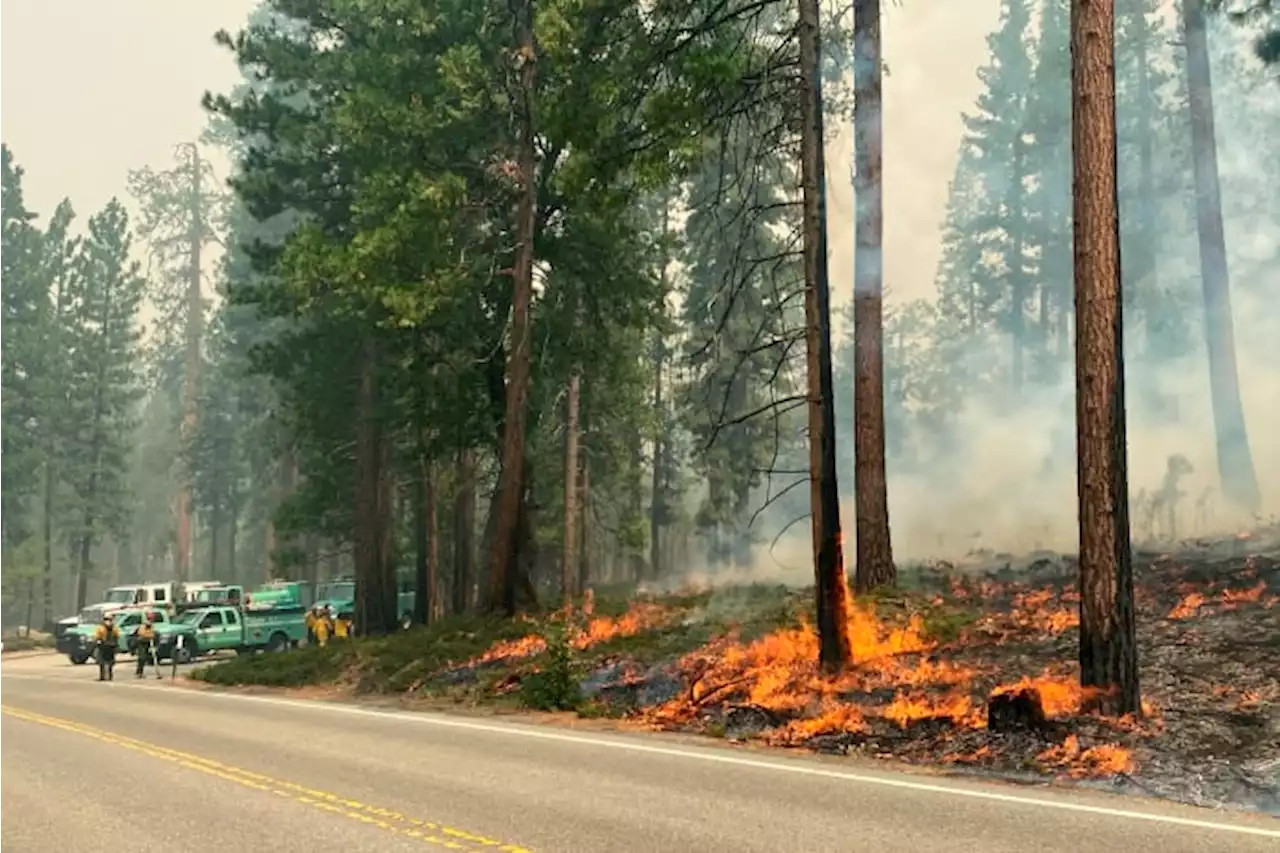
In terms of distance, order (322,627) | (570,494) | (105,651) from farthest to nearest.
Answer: (570,494) → (322,627) → (105,651)

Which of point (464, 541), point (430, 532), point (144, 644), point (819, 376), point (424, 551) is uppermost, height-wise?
point (819, 376)

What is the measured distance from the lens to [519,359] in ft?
78.6

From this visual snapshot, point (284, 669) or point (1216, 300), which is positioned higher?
point (1216, 300)

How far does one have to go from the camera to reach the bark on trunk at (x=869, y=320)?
17719 millimetres

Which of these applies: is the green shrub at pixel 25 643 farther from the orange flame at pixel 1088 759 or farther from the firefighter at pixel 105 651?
the orange flame at pixel 1088 759

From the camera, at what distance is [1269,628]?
1316 centimetres

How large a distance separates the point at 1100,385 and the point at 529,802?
21.9 ft

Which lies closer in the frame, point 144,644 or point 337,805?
point 337,805

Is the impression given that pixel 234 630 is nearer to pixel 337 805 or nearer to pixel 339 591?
pixel 339 591

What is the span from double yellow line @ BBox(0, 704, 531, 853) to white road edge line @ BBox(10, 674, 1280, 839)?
3375mm

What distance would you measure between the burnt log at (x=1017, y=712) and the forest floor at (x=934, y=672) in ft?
0.06

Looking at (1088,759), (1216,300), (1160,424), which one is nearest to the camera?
(1088,759)

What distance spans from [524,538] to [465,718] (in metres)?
8.17

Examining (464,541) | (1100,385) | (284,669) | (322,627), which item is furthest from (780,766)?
(322,627)
